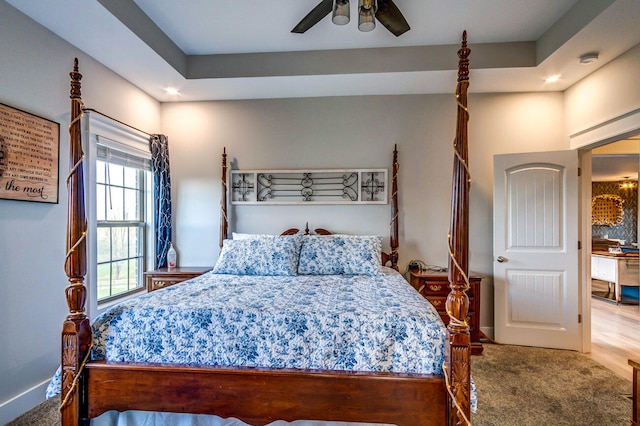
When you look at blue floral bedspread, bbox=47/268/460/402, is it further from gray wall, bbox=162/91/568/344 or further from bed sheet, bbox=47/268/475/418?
gray wall, bbox=162/91/568/344

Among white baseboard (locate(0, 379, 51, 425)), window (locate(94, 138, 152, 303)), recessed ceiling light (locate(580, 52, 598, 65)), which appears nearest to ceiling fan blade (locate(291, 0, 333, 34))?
window (locate(94, 138, 152, 303))

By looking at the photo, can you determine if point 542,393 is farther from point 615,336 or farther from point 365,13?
point 365,13

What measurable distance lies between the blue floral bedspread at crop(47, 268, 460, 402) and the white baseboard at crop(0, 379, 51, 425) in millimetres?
696

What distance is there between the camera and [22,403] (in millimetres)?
2105

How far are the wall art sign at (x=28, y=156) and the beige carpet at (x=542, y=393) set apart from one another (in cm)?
Answer: 147

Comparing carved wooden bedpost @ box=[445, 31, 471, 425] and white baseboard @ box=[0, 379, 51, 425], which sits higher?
carved wooden bedpost @ box=[445, 31, 471, 425]

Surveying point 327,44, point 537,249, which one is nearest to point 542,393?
point 537,249

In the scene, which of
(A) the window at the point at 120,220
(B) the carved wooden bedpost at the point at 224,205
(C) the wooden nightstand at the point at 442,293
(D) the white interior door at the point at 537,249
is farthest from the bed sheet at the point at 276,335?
(D) the white interior door at the point at 537,249

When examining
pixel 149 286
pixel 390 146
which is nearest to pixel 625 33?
pixel 390 146

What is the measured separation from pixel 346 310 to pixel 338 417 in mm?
503

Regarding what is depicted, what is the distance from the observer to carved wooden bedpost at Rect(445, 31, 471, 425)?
1.46 m

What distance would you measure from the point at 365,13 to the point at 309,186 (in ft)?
6.63

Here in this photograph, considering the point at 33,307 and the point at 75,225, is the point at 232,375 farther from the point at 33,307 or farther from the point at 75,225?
the point at 33,307

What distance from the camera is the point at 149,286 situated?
10.7ft
